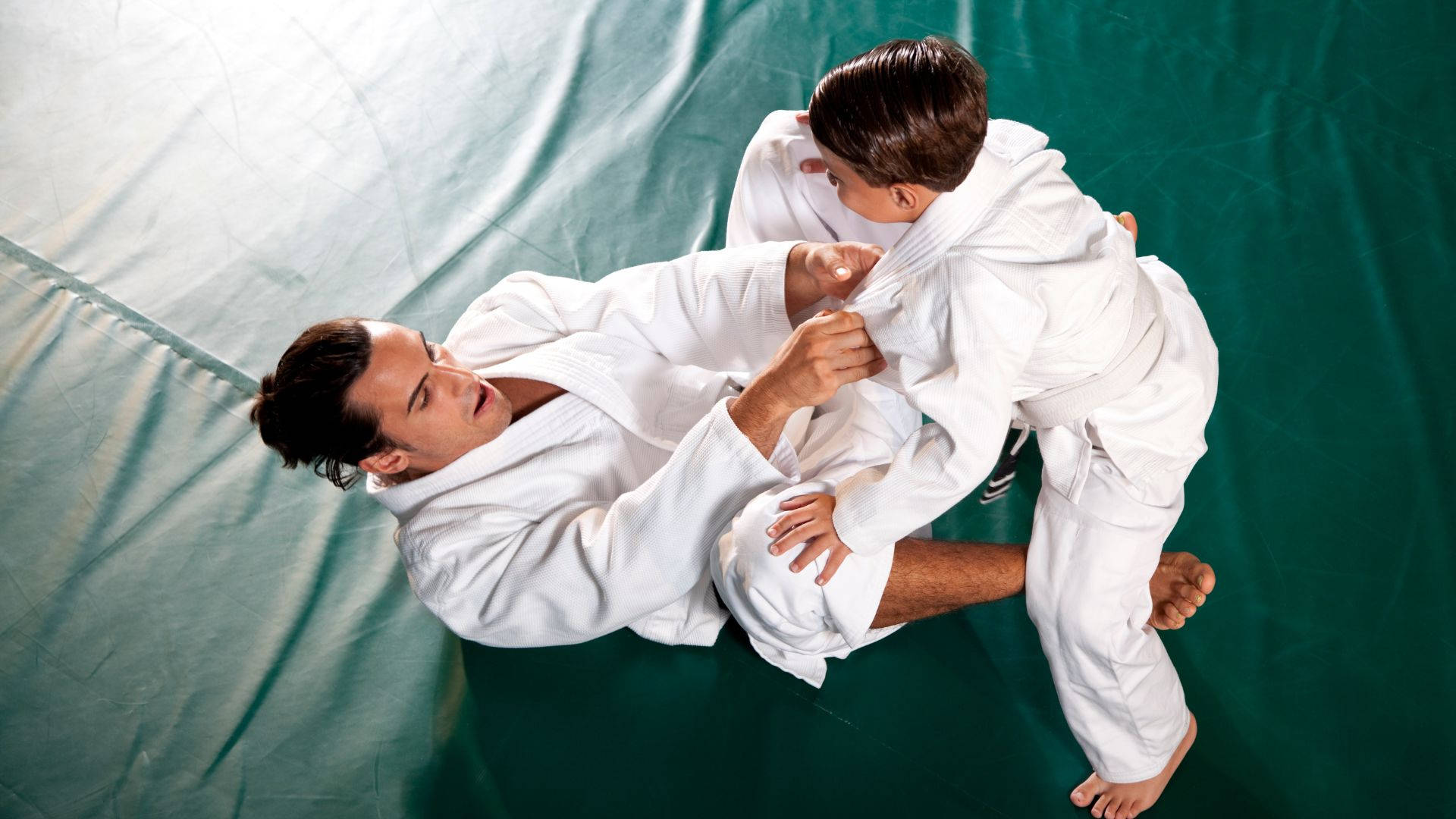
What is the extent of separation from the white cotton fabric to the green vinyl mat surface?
22cm

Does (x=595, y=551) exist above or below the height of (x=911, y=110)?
below

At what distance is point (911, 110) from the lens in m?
1.30

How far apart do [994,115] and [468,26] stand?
153cm

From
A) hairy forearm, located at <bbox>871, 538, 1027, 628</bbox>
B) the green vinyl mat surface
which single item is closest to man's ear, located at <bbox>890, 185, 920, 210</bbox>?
hairy forearm, located at <bbox>871, 538, 1027, 628</bbox>

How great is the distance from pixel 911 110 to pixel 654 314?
794mm

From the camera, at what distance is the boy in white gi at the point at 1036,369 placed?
135cm

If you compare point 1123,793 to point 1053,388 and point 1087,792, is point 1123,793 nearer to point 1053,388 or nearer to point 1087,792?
point 1087,792

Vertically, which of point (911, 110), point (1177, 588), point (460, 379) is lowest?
point (1177, 588)

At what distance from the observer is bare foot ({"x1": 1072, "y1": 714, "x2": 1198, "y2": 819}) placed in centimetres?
176

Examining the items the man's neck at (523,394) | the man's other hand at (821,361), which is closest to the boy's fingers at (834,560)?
the man's other hand at (821,361)

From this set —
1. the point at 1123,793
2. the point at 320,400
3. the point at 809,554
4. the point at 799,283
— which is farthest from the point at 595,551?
the point at 1123,793

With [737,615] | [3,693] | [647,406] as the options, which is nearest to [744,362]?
[647,406]

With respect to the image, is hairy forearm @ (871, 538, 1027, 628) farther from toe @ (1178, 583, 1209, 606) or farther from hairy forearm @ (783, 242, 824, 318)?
hairy forearm @ (783, 242, 824, 318)

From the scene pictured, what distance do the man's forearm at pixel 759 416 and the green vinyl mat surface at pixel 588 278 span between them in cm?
53
